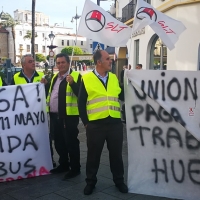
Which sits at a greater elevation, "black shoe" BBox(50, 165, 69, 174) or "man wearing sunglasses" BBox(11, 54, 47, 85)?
"man wearing sunglasses" BBox(11, 54, 47, 85)

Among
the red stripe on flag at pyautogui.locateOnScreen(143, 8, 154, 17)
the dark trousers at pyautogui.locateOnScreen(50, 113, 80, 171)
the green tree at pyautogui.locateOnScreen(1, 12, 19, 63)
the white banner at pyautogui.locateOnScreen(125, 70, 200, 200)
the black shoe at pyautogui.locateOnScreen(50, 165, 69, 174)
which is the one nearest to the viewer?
the white banner at pyautogui.locateOnScreen(125, 70, 200, 200)

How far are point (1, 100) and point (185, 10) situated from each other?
8.01 meters

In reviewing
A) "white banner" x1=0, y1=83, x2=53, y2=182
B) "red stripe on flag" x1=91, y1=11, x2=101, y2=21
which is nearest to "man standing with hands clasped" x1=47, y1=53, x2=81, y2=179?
"white banner" x1=0, y1=83, x2=53, y2=182

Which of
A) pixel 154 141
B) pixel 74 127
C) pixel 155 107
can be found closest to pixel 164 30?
pixel 155 107

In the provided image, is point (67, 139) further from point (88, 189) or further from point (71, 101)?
point (88, 189)

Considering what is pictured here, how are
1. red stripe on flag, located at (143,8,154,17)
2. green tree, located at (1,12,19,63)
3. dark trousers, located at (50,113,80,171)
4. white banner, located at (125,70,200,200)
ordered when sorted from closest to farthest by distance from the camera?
white banner, located at (125,70,200,200) → red stripe on flag, located at (143,8,154,17) → dark trousers, located at (50,113,80,171) → green tree, located at (1,12,19,63)

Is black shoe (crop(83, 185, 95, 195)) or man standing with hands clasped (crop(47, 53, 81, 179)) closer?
black shoe (crop(83, 185, 95, 195))

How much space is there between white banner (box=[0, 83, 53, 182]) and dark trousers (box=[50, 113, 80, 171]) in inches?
6.9

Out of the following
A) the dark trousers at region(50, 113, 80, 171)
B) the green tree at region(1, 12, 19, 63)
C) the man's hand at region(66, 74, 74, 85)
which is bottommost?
the dark trousers at region(50, 113, 80, 171)

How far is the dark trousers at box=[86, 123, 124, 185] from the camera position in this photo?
14.1 ft

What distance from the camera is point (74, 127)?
16.3ft

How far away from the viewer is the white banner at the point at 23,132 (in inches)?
190

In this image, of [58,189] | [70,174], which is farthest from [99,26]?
[58,189]

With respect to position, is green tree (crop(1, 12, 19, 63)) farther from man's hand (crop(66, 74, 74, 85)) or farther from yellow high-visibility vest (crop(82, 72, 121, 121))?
yellow high-visibility vest (crop(82, 72, 121, 121))
